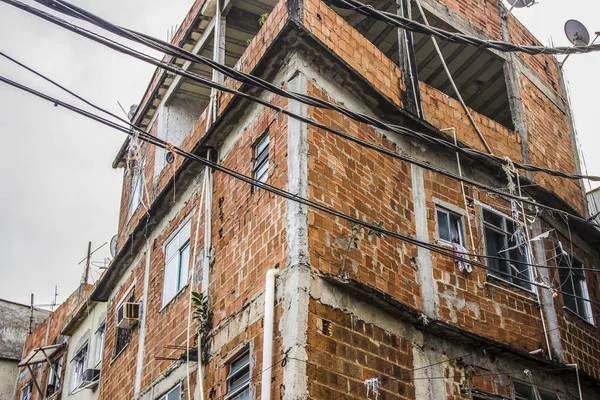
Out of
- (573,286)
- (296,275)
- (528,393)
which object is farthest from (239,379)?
(573,286)

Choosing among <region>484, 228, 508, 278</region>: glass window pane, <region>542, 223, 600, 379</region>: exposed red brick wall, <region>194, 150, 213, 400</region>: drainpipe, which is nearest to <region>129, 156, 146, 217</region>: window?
<region>194, 150, 213, 400</region>: drainpipe

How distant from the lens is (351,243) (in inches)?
388

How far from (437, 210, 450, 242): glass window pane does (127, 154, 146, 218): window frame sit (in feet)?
22.1

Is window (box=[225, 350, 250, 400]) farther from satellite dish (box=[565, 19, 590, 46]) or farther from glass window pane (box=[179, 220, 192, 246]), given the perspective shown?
satellite dish (box=[565, 19, 590, 46])

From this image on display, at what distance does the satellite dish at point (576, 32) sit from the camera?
15.1m

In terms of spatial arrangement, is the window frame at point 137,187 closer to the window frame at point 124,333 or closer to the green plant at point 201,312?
the window frame at point 124,333

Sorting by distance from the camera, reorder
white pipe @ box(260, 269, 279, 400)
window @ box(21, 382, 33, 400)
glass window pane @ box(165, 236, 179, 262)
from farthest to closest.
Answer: window @ box(21, 382, 33, 400) < glass window pane @ box(165, 236, 179, 262) < white pipe @ box(260, 269, 279, 400)

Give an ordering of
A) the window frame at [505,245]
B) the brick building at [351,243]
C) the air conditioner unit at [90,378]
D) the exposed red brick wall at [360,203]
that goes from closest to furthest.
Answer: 1. the brick building at [351,243]
2. the exposed red brick wall at [360,203]
3. the window frame at [505,245]
4. the air conditioner unit at [90,378]

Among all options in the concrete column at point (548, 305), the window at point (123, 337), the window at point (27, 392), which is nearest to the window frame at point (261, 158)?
the concrete column at point (548, 305)

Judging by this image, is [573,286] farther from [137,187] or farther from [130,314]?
[137,187]

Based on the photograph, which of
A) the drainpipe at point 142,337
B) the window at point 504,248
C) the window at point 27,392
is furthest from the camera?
the window at point 27,392

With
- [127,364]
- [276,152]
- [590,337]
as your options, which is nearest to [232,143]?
[276,152]

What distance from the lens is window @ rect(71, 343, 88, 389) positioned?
1785 cm

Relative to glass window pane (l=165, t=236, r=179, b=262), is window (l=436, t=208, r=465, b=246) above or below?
below
